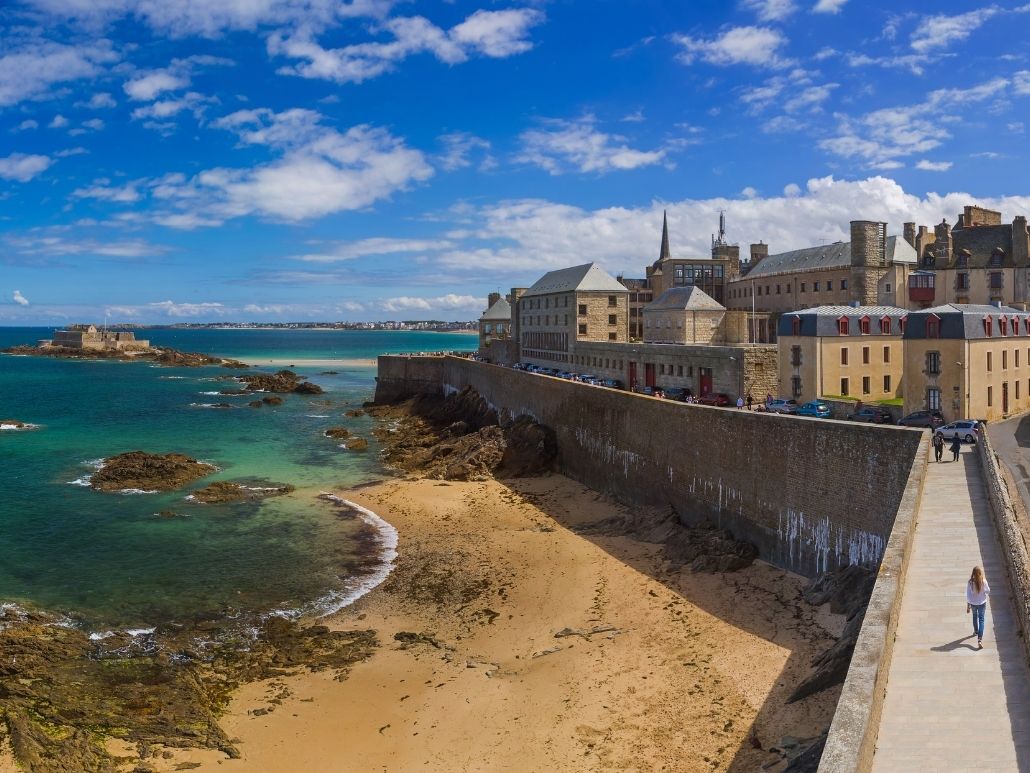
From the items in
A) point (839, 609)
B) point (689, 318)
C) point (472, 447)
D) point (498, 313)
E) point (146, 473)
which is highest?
point (498, 313)

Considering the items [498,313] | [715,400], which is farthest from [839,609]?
[498,313]

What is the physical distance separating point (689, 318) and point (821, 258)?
15.1 m

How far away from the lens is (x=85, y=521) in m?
29.4

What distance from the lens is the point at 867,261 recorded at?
4944 centimetres

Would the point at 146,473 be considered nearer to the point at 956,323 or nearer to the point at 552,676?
the point at 552,676

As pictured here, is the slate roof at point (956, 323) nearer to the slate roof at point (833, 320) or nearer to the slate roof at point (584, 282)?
the slate roof at point (833, 320)

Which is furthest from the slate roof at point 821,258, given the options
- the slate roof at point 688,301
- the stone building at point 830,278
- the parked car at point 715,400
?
the parked car at point 715,400

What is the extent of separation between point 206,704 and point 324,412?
5090cm

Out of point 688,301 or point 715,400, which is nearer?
point 715,400

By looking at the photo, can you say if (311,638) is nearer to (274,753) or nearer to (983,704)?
(274,753)

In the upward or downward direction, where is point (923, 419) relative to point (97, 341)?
downward

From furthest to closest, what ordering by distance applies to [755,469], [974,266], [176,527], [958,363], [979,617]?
[974,266]
[176,527]
[958,363]
[755,469]
[979,617]

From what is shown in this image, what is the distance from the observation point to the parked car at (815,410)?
98.4ft

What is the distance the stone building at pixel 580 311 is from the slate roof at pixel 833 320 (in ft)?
68.0
